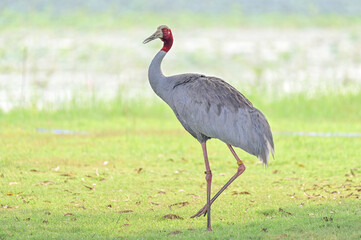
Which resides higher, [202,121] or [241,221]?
[202,121]

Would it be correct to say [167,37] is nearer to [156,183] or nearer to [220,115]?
[220,115]

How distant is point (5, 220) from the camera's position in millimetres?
7590

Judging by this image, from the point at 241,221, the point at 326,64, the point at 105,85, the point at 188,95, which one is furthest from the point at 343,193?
the point at 326,64

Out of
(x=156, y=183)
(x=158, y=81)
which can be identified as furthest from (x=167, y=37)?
(x=156, y=183)

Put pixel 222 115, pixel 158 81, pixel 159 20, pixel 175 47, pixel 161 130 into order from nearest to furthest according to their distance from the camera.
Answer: pixel 222 115, pixel 158 81, pixel 161 130, pixel 175 47, pixel 159 20

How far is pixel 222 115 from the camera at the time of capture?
758 centimetres

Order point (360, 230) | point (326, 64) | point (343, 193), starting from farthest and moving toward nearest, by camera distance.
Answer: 1. point (326, 64)
2. point (343, 193)
3. point (360, 230)

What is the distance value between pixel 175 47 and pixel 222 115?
18503 millimetres

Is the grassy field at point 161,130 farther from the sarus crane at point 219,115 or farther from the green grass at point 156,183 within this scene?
the sarus crane at point 219,115

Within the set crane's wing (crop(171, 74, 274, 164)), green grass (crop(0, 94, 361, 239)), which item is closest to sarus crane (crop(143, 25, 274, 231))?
crane's wing (crop(171, 74, 274, 164))

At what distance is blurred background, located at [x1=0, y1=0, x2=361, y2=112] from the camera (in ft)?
65.3

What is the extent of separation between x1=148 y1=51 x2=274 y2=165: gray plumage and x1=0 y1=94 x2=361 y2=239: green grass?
0.84m

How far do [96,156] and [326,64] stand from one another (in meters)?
13.9

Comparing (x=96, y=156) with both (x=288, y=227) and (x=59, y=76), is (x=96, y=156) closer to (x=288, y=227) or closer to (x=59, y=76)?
(x=288, y=227)
